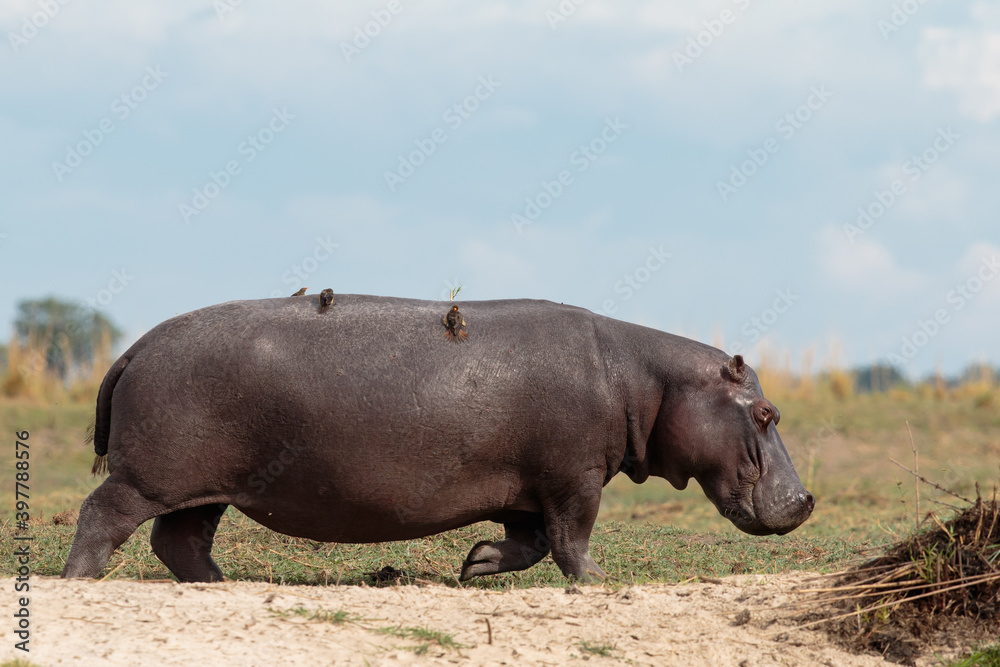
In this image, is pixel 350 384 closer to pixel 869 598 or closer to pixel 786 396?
pixel 869 598

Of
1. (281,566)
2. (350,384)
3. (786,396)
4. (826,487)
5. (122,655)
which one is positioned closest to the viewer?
(122,655)

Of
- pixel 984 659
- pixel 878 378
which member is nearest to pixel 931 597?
pixel 984 659

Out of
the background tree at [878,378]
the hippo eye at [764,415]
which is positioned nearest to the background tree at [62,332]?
the hippo eye at [764,415]

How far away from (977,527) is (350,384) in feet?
10.7

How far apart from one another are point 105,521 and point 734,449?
3599 millimetres

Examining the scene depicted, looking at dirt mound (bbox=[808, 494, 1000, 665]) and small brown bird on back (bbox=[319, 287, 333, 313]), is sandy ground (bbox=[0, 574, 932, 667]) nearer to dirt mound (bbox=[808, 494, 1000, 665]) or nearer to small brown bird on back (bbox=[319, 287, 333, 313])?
→ dirt mound (bbox=[808, 494, 1000, 665])

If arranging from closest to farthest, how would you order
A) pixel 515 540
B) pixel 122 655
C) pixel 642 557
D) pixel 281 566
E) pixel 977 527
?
pixel 122 655
pixel 977 527
pixel 515 540
pixel 281 566
pixel 642 557

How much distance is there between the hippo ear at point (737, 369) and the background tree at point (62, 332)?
10909mm

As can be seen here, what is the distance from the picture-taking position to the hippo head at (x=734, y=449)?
6.17m

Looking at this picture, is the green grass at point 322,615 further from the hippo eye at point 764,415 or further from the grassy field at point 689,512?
the hippo eye at point 764,415

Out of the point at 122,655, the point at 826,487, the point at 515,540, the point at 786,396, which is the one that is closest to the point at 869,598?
the point at 515,540

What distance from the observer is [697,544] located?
8.20 m

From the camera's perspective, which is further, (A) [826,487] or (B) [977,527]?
(A) [826,487]

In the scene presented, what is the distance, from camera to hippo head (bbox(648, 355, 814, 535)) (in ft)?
20.2
